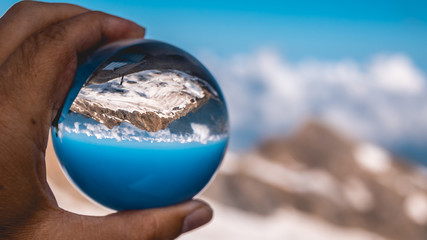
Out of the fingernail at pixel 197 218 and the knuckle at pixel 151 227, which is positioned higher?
the fingernail at pixel 197 218

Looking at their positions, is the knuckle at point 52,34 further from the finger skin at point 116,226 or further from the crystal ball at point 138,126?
the finger skin at point 116,226

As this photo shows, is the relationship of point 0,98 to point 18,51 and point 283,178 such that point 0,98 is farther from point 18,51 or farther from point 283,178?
point 283,178

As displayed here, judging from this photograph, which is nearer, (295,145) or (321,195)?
(321,195)

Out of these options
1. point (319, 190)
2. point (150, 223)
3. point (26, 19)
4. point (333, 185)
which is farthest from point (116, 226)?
point (333, 185)

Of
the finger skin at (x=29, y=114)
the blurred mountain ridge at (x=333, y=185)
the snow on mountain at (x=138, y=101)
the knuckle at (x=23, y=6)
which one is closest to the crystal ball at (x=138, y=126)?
the snow on mountain at (x=138, y=101)

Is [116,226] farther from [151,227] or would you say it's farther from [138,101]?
[138,101]

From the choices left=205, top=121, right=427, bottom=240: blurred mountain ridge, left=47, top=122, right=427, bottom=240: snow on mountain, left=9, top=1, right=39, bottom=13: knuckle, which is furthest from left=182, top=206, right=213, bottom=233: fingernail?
left=205, top=121, right=427, bottom=240: blurred mountain ridge

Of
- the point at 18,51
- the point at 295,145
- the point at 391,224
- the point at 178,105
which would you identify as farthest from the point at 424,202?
the point at 18,51
